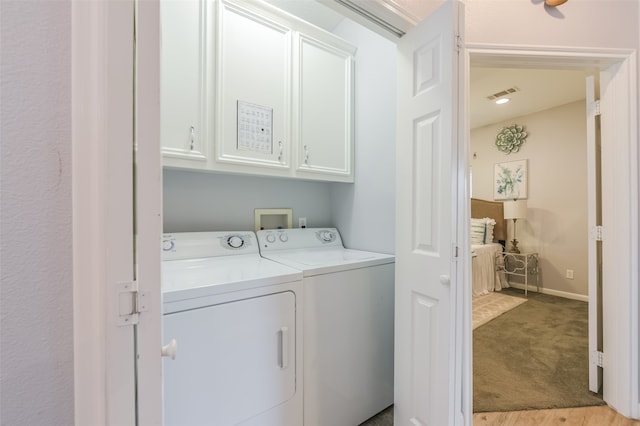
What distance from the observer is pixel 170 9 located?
137 cm

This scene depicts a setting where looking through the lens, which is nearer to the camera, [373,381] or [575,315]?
[373,381]

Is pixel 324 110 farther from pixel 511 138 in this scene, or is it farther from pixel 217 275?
pixel 511 138

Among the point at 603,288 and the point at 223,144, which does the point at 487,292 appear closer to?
the point at 603,288

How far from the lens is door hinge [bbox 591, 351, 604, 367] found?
1.75 m

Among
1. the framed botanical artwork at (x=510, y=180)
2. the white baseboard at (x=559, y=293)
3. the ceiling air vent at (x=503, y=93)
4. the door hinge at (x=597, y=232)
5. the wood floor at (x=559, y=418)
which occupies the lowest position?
the wood floor at (x=559, y=418)

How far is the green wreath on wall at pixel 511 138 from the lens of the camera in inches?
169

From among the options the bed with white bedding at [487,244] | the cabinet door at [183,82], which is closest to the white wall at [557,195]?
the bed with white bedding at [487,244]

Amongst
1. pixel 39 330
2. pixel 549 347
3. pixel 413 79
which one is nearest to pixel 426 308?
pixel 413 79

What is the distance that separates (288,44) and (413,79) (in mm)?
939

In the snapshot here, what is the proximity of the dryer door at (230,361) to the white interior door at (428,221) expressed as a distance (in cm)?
58

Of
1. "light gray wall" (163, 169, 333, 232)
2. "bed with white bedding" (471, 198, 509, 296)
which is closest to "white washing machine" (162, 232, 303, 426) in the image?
"light gray wall" (163, 169, 333, 232)

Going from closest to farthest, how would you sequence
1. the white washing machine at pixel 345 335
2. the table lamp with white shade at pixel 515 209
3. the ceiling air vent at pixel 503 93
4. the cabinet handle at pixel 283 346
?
the cabinet handle at pixel 283 346, the white washing machine at pixel 345 335, the ceiling air vent at pixel 503 93, the table lamp with white shade at pixel 515 209

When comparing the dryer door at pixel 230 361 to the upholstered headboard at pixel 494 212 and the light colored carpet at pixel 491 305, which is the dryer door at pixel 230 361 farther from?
the upholstered headboard at pixel 494 212

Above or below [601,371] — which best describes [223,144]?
above
